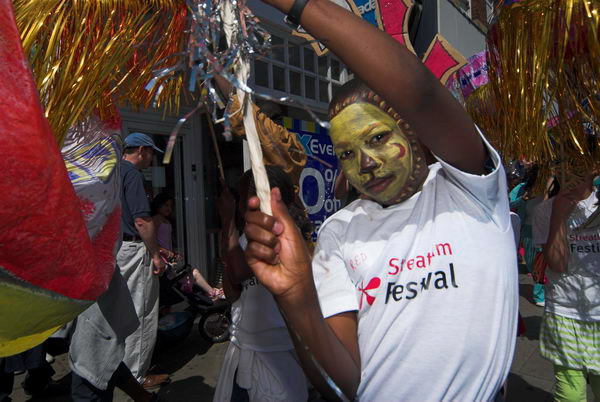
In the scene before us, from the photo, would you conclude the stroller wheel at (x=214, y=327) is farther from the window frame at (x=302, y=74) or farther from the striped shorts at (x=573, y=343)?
the striped shorts at (x=573, y=343)

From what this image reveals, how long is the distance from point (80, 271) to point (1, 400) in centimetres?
296

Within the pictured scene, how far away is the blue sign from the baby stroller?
1.41 metres

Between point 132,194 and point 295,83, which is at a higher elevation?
point 295,83

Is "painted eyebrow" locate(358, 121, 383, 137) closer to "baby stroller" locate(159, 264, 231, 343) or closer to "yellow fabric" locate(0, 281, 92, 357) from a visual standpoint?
"yellow fabric" locate(0, 281, 92, 357)

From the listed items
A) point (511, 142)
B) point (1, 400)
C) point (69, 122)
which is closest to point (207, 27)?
point (69, 122)

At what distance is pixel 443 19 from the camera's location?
8.56m

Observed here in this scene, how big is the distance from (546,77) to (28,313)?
77.3 inches

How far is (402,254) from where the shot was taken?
1.09m

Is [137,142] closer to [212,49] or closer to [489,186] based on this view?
[212,49]

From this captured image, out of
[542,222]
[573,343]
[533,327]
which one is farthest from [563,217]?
[533,327]

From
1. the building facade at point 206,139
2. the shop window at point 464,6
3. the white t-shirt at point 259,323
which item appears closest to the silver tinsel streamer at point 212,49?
the white t-shirt at point 259,323

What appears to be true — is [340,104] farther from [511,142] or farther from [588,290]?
[588,290]

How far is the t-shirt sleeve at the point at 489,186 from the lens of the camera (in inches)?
40.3

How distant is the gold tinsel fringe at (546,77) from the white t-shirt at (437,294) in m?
0.88
